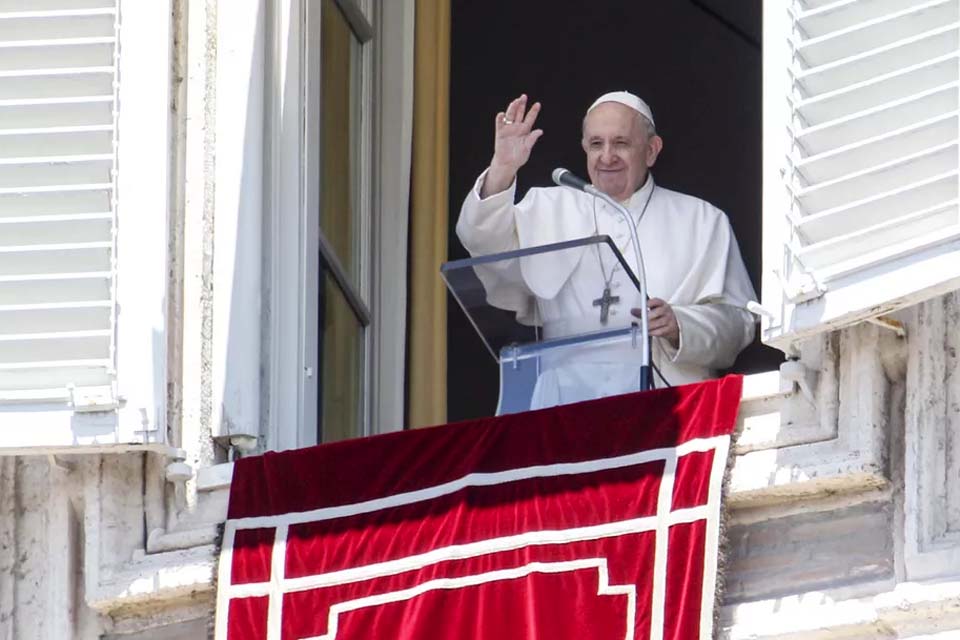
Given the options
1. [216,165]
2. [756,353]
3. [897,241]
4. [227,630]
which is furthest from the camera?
[756,353]

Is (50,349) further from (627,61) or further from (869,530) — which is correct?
(627,61)

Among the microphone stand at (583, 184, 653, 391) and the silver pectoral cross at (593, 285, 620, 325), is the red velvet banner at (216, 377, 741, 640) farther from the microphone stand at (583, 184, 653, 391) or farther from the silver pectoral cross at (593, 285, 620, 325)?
the silver pectoral cross at (593, 285, 620, 325)

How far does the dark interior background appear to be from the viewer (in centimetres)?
916

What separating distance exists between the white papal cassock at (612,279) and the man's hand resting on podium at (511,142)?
0.04 meters

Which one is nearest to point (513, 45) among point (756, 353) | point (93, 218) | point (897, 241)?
A: point (756, 353)

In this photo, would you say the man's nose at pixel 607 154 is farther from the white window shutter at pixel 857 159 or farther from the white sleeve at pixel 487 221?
the white window shutter at pixel 857 159

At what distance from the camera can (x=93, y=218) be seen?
6.39 meters

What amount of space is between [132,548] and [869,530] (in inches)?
57.3

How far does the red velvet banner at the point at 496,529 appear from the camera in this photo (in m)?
5.89

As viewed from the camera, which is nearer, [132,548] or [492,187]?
[132,548]

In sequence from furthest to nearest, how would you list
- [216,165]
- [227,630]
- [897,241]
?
[216,165] < [227,630] < [897,241]

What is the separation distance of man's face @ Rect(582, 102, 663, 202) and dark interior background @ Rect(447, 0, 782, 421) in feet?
5.48

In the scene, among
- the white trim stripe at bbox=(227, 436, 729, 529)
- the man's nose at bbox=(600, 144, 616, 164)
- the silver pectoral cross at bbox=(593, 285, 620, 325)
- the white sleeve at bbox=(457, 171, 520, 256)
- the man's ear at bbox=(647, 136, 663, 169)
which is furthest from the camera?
the man's ear at bbox=(647, 136, 663, 169)

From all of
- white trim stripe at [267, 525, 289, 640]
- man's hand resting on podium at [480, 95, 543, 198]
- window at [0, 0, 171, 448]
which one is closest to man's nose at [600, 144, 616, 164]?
man's hand resting on podium at [480, 95, 543, 198]
